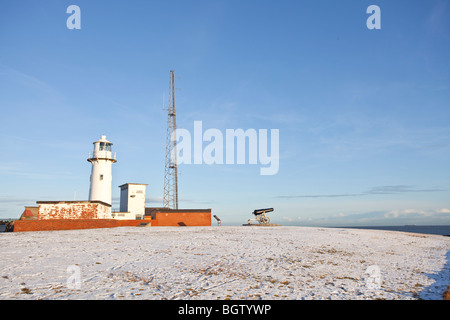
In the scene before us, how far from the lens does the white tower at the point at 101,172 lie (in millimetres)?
44500

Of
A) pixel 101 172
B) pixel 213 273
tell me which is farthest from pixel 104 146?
pixel 213 273

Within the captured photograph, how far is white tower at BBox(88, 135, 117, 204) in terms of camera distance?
146 ft

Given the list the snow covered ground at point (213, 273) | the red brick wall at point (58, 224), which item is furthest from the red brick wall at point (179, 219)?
the snow covered ground at point (213, 273)

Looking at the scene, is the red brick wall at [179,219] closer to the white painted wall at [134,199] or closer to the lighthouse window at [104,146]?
the white painted wall at [134,199]

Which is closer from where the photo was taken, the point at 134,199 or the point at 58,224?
the point at 58,224

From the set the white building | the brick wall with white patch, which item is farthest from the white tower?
the brick wall with white patch

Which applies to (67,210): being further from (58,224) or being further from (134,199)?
(134,199)

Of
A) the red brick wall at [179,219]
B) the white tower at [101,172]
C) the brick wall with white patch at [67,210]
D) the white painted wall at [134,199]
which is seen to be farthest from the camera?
the white painted wall at [134,199]

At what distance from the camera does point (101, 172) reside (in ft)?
148

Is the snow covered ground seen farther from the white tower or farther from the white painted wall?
the white painted wall

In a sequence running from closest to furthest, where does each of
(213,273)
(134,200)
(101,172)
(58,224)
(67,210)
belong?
(213,273)
(58,224)
(67,210)
(101,172)
(134,200)

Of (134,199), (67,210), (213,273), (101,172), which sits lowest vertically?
(213,273)
